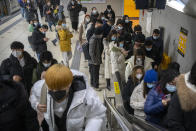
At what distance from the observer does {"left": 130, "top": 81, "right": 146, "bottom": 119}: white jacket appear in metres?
3.08

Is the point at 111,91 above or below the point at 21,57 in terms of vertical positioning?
below

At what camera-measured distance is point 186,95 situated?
164 cm

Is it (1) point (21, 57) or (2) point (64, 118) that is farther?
(1) point (21, 57)

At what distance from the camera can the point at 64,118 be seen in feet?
5.76

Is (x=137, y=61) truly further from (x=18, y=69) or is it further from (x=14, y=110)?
(x=14, y=110)

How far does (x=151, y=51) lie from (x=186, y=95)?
3.39 m

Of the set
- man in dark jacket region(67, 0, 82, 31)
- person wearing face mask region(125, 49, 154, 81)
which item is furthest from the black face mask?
man in dark jacket region(67, 0, 82, 31)

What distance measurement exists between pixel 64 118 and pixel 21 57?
246cm

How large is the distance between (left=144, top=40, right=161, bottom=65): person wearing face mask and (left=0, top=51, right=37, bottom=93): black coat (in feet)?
8.45

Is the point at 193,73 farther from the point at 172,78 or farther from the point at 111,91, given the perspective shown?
the point at 111,91

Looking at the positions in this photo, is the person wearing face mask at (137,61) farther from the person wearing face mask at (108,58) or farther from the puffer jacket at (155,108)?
the puffer jacket at (155,108)

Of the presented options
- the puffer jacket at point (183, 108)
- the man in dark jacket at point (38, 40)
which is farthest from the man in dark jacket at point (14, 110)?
the man in dark jacket at point (38, 40)

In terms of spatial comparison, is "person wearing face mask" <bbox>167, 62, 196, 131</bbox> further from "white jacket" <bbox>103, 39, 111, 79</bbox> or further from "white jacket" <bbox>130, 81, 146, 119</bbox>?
"white jacket" <bbox>103, 39, 111, 79</bbox>

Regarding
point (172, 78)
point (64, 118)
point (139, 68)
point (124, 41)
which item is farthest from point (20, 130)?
point (124, 41)
